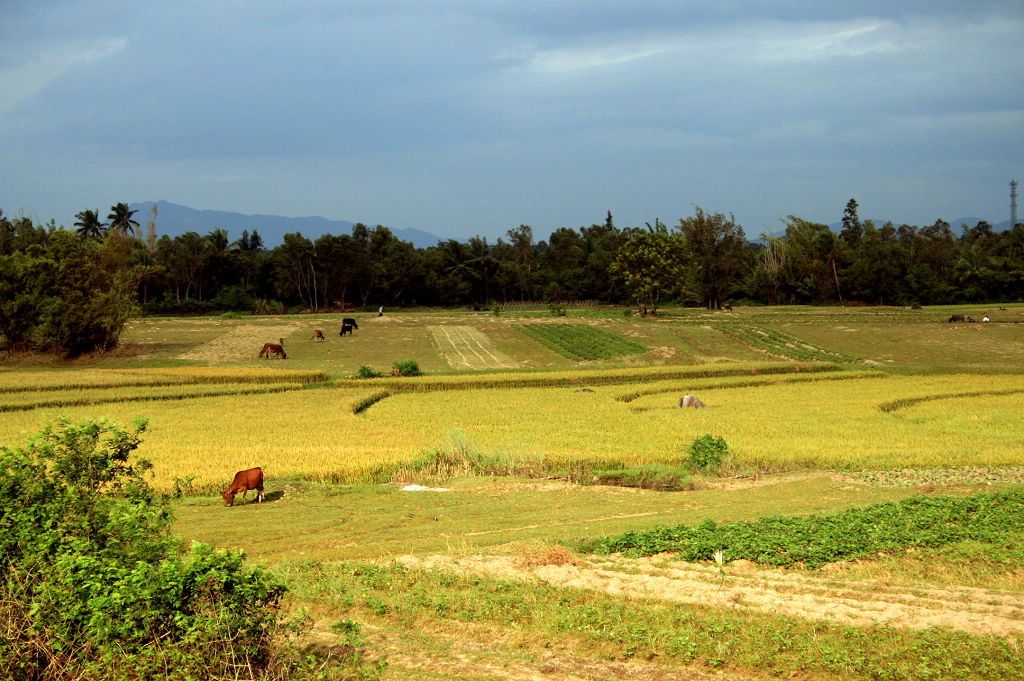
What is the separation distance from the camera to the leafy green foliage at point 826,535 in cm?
1253

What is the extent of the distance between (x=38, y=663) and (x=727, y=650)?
6.41 metres

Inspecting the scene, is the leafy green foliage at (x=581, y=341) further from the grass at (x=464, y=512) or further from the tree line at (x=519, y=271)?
the grass at (x=464, y=512)

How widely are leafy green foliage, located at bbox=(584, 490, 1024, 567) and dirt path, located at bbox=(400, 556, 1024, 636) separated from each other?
0.37m

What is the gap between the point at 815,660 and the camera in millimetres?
9000

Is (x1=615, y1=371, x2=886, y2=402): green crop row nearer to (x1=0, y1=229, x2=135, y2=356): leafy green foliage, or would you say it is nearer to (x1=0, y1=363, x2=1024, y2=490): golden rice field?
(x1=0, y1=363, x2=1024, y2=490): golden rice field

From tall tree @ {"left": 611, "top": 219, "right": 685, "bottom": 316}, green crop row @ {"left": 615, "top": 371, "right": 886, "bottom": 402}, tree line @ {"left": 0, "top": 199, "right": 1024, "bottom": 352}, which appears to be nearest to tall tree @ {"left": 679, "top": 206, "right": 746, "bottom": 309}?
tree line @ {"left": 0, "top": 199, "right": 1024, "bottom": 352}

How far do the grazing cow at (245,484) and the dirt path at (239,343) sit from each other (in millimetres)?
30969

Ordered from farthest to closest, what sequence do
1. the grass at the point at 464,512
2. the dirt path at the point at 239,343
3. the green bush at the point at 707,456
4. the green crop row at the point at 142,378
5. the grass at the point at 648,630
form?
the dirt path at the point at 239,343, the green crop row at the point at 142,378, the green bush at the point at 707,456, the grass at the point at 464,512, the grass at the point at 648,630

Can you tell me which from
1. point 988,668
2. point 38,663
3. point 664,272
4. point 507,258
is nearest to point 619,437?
point 988,668

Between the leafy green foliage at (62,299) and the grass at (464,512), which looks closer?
the grass at (464,512)

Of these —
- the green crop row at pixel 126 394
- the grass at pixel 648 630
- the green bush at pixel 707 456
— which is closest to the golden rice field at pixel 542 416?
the green crop row at pixel 126 394

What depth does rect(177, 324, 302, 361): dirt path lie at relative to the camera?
159 ft

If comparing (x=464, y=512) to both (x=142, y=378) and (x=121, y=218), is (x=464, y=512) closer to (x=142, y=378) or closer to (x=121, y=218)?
(x=142, y=378)

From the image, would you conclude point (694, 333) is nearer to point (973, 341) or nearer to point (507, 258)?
point (973, 341)
